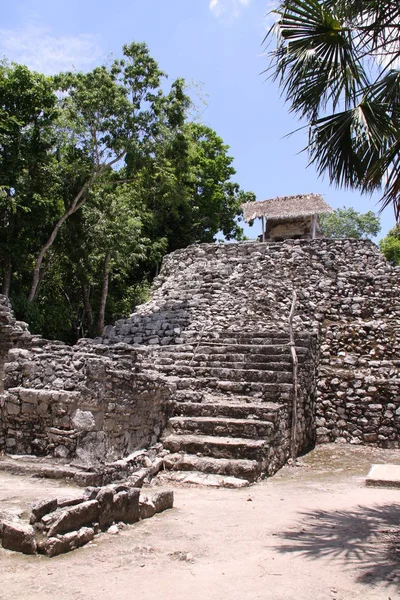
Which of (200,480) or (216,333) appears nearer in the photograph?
(200,480)

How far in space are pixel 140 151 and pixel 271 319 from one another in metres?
8.30

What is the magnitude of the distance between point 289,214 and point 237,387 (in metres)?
13.5

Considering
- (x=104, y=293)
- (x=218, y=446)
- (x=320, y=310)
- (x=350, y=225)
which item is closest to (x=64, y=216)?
(x=104, y=293)

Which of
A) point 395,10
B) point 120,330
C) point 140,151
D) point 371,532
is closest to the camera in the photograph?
point 371,532

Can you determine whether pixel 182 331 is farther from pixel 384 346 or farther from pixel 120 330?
pixel 384 346

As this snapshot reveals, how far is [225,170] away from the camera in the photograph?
30.2 m

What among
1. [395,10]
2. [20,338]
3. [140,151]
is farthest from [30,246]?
[395,10]

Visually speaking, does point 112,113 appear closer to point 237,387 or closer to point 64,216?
point 64,216

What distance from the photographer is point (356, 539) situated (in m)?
4.38

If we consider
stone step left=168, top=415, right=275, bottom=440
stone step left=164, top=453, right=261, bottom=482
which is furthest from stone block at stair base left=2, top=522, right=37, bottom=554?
stone step left=168, top=415, right=275, bottom=440

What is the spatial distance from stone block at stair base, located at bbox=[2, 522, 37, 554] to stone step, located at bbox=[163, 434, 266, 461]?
387cm

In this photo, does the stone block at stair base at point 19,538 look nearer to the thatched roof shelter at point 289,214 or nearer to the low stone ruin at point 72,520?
the low stone ruin at point 72,520

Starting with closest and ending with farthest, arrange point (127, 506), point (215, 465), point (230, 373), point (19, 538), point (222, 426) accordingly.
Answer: point (19, 538)
point (127, 506)
point (215, 465)
point (222, 426)
point (230, 373)

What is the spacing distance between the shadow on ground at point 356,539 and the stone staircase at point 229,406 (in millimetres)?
1690
